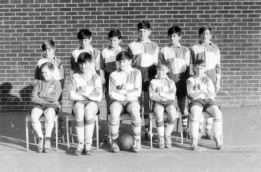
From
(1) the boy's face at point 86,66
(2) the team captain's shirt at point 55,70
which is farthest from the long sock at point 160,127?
(2) the team captain's shirt at point 55,70

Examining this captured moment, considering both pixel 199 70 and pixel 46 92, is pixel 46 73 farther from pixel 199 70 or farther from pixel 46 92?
pixel 199 70

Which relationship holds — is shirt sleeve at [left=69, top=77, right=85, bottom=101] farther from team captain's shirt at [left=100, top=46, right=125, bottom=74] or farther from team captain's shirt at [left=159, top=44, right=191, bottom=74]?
team captain's shirt at [left=159, top=44, right=191, bottom=74]

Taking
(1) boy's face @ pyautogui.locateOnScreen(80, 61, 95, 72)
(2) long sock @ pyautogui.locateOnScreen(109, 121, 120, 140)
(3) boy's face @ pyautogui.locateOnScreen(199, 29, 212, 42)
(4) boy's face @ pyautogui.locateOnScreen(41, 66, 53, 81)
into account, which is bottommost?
(2) long sock @ pyautogui.locateOnScreen(109, 121, 120, 140)

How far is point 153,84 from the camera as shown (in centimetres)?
578

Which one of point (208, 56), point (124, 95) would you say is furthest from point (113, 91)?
point (208, 56)

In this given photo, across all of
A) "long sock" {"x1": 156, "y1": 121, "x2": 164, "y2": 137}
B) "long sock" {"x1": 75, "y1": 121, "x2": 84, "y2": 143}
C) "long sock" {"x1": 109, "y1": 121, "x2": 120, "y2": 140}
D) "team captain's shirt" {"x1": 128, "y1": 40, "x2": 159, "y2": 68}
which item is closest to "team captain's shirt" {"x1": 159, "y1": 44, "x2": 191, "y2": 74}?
"team captain's shirt" {"x1": 128, "y1": 40, "x2": 159, "y2": 68}

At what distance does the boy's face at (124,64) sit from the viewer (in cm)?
562

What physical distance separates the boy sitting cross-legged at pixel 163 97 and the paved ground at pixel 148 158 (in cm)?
26

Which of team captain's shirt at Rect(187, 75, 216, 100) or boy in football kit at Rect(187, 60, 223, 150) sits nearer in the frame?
boy in football kit at Rect(187, 60, 223, 150)

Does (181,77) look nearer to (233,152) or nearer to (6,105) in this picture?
(233,152)

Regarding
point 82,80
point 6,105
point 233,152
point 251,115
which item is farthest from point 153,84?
point 6,105

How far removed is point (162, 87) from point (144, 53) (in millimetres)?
624

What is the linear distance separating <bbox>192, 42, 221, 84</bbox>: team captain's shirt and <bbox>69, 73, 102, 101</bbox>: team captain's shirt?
1615 mm

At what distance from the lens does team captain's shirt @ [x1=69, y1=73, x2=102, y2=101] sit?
18.5 ft
